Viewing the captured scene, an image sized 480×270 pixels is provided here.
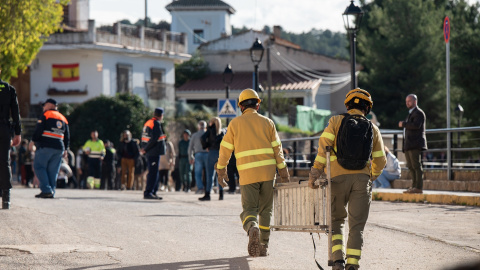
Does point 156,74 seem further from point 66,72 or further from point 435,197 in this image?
point 435,197

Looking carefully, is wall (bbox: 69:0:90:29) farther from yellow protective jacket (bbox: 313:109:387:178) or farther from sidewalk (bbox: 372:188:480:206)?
yellow protective jacket (bbox: 313:109:387:178)

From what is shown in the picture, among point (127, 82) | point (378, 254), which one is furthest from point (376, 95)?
point (378, 254)

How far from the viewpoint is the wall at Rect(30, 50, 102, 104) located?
41656mm

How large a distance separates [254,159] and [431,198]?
739 centimetres

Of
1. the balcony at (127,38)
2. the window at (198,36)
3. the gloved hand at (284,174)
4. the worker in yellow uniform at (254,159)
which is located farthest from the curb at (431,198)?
the window at (198,36)

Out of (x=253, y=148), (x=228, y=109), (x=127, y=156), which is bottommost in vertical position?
(x=127, y=156)

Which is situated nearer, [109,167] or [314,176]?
[314,176]

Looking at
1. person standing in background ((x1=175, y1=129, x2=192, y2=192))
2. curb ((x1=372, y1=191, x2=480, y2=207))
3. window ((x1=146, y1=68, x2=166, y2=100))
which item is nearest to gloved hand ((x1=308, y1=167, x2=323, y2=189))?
curb ((x1=372, y1=191, x2=480, y2=207))

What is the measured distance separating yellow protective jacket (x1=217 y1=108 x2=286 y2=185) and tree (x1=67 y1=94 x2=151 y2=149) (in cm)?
3042

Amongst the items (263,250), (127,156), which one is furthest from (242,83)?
(263,250)

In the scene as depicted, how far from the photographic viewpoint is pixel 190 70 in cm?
5712

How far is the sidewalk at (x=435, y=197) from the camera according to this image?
14078 mm

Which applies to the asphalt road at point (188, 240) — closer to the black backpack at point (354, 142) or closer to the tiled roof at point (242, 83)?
the black backpack at point (354, 142)

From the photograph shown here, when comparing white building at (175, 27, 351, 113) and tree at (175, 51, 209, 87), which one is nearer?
white building at (175, 27, 351, 113)
